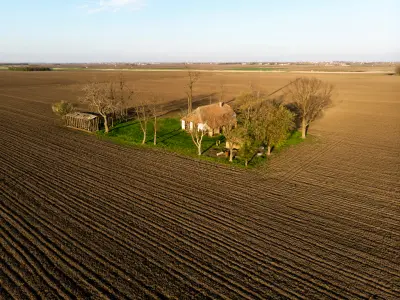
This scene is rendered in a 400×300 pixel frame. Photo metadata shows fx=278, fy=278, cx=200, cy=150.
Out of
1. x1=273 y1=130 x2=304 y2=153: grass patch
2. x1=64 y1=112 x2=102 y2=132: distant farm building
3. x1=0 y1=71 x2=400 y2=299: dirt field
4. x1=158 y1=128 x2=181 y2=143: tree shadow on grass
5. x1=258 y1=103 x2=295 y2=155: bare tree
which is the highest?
x1=258 y1=103 x2=295 y2=155: bare tree

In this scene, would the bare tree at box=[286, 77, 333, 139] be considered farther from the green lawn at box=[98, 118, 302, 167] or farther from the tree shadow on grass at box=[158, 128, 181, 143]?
the tree shadow on grass at box=[158, 128, 181, 143]

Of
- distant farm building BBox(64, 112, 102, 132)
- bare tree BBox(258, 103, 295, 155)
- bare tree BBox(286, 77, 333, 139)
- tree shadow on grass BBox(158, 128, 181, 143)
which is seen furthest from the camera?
distant farm building BBox(64, 112, 102, 132)

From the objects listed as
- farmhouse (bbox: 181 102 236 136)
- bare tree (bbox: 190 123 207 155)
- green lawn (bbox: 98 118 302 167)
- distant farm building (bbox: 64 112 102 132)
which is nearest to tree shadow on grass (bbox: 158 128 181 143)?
green lawn (bbox: 98 118 302 167)

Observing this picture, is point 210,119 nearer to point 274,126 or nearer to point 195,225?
point 274,126

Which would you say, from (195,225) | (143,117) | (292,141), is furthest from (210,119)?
(195,225)

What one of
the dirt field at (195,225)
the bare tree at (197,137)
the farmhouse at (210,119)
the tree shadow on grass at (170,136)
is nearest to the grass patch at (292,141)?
the dirt field at (195,225)

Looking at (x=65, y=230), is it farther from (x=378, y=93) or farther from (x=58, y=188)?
(x=378, y=93)
